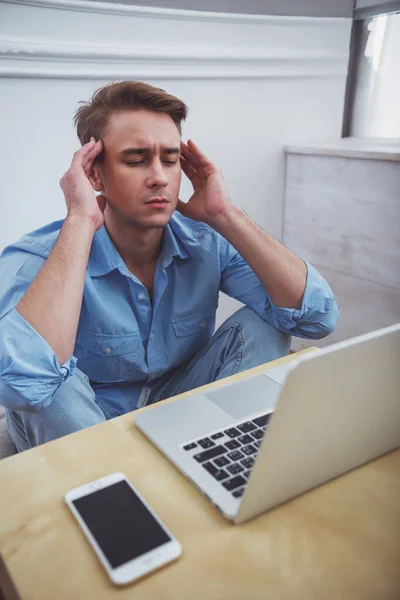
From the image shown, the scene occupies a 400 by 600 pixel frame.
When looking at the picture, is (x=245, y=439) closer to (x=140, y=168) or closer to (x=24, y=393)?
(x=24, y=393)

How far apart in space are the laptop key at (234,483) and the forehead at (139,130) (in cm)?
84

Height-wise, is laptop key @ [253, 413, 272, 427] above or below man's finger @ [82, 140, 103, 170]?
below

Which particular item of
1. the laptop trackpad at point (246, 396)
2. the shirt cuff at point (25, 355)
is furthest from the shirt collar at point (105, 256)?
the laptop trackpad at point (246, 396)

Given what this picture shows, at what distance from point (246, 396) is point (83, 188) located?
630 millimetres

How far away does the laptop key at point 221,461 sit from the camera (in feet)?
2.14

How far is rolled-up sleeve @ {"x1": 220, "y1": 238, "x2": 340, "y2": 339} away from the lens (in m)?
1.22

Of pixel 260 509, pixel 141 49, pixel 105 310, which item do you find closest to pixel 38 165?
pixel 141 49

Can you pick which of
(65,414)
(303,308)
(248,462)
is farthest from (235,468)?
(303,308)

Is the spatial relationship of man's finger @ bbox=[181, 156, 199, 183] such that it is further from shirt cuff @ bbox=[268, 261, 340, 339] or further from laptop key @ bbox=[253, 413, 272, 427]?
laptop key @ bbox=[253, 413, 272, 427]

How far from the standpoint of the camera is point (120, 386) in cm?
130

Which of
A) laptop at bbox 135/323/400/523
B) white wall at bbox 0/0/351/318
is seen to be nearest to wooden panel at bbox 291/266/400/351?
white wall at bbox 0/0/351/318

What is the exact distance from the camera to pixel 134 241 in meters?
1.32

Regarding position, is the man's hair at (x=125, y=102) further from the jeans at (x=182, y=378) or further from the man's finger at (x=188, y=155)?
the jeans at (x=182, y=378)

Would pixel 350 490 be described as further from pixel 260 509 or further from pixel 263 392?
pixel 263 392
